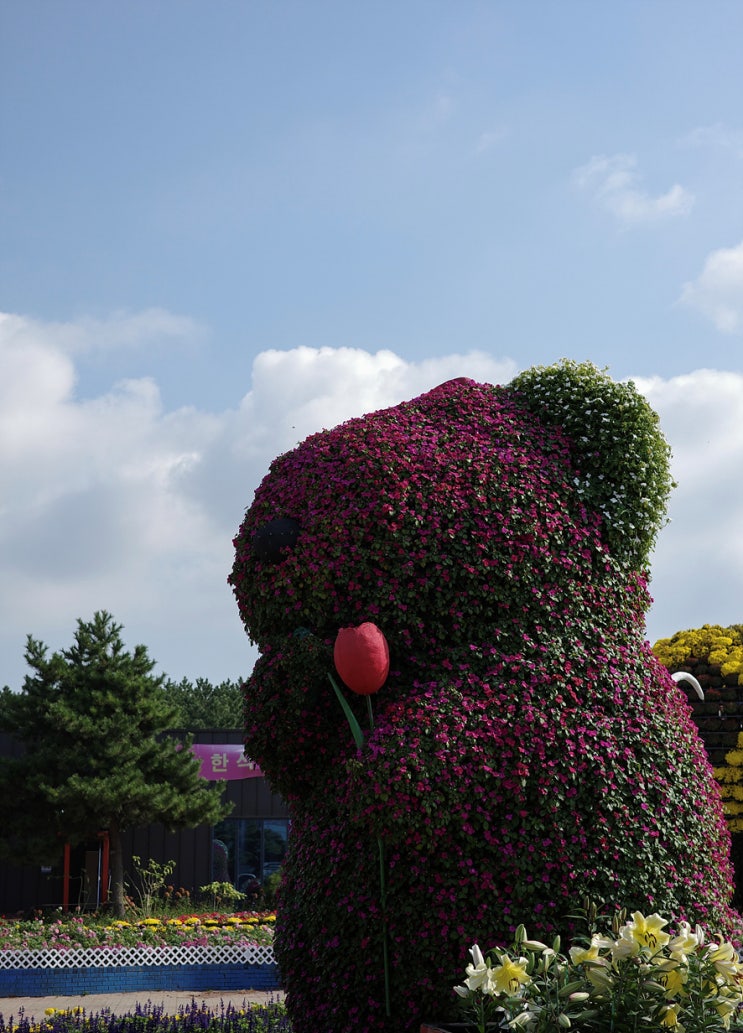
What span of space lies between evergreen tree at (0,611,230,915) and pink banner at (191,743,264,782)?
296cm

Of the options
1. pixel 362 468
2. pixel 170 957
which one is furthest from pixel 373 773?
pixel 170 957

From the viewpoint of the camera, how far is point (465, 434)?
6.87 meters

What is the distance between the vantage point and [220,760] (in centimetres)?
2405

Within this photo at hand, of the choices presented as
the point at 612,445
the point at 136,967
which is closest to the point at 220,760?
Result: the point at 136,967

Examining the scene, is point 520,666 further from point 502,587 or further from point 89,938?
point 89,938

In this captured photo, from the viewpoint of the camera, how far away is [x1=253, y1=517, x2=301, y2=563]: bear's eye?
20.9 ft

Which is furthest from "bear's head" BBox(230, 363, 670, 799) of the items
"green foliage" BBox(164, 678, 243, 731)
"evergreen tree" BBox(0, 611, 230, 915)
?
"green foliage" BBox(164, 678, 243, 731)

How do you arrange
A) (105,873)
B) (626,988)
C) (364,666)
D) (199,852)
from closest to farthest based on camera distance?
(626,988) → (364,666) → (105,873) → (199,852)

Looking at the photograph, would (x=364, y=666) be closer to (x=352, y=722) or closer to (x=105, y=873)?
(x=352, y=722)

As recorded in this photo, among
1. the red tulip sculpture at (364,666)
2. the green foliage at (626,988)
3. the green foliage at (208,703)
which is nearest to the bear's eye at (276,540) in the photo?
the red tulip sculpture at (364,666)

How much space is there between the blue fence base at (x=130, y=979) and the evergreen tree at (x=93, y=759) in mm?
5254

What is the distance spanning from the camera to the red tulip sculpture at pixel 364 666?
5699mm

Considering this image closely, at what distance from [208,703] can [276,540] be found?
131ft

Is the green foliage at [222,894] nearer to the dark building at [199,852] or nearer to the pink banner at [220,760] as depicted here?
the dark building at [199,852]
